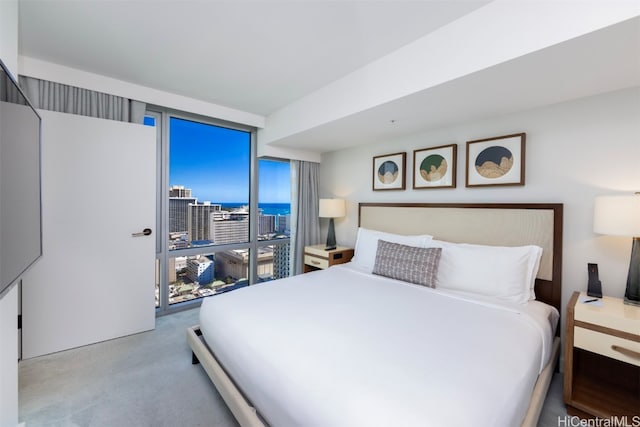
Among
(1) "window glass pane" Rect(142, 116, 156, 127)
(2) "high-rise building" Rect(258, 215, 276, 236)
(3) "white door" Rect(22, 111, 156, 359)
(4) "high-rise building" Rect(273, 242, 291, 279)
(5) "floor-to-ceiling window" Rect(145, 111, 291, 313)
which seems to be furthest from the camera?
(4) "high-rise building" Rect(273, 242, 291, 279)

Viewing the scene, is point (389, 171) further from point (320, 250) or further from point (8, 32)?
point (8, 32)

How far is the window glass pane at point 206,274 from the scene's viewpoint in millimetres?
3244

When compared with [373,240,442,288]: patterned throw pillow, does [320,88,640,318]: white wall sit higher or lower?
higher

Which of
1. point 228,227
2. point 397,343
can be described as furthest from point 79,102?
point 397,343

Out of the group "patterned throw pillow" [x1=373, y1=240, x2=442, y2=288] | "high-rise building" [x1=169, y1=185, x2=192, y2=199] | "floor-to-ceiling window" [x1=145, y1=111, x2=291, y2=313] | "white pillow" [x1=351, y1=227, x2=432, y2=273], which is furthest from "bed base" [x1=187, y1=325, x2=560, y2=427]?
"high-rise building" [x1=169, y1=185, x2=192, y2=199]

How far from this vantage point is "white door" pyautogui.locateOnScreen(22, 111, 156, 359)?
224cm

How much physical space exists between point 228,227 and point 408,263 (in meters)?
2.44

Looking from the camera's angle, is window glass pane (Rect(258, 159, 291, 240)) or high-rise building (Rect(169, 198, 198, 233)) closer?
high-rise building (Rect(169, 198, 198, 233))

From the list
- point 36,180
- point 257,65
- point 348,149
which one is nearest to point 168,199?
point 36,180

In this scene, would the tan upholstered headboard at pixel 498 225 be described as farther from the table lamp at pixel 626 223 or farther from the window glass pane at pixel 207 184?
the window glass pane at pixel 207 184

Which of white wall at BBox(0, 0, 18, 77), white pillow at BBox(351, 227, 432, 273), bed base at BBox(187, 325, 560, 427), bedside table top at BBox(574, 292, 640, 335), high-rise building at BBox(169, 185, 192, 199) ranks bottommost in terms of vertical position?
bed base at BBox(187, 325, 560, 427)

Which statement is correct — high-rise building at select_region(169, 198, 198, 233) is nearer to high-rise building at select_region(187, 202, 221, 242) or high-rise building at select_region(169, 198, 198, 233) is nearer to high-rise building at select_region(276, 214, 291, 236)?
high-rise building at select_region(187, 202, 221, 242)

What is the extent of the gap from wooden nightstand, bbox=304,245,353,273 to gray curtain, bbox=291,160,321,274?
0.63ft

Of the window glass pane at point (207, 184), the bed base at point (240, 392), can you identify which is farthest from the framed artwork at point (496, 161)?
the window glass pane at point (207, 184)
